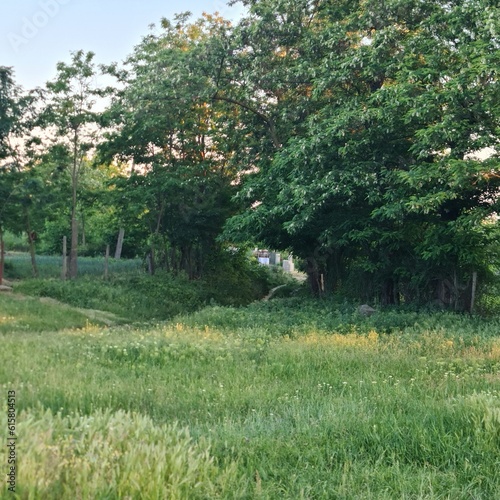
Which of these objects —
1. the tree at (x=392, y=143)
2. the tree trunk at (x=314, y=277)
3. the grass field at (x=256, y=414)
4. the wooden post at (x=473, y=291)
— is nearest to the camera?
the grass field at (x=256, y=414)

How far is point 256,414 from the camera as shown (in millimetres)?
6520

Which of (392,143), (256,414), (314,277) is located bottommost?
(256,414)

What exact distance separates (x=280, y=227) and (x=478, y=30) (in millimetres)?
9774

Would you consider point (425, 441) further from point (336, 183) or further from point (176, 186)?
point (176, 186)

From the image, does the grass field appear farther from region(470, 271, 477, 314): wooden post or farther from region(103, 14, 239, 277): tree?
region(103, 14, 239, 277): tree

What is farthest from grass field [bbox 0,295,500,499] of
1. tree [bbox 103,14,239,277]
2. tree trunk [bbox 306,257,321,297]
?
tree [bbox 103,14,239,277]

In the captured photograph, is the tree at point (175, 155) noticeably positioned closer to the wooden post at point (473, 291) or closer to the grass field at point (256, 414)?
the wooden post at point (473, 291)

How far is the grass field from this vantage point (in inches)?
155

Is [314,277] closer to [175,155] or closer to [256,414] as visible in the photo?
[175,155]

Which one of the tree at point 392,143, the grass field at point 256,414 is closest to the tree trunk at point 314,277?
the tree at point 392,143

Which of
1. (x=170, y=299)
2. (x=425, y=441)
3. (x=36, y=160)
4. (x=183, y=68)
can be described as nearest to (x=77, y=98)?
(x=36, y=160)

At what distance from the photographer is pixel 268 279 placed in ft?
121

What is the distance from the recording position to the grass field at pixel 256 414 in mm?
3943

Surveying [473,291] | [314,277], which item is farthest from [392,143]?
[314,277]
